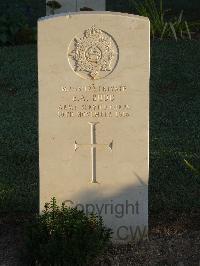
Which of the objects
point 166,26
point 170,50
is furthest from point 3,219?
point 166,26

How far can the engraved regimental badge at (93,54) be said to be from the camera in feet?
Result: 14.3

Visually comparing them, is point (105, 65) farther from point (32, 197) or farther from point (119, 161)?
point (32, 197)

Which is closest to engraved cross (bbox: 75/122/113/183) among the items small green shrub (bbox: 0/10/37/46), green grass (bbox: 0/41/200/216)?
green grass (bbox: 0/41/200/216)

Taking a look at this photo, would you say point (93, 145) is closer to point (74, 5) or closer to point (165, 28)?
point (165, 28)

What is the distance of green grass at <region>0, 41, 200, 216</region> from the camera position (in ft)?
17.6

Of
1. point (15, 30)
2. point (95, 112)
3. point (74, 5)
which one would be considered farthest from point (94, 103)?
point (74, 5)

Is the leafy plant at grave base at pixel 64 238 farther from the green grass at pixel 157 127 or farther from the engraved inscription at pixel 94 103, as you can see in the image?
→ the green grass at pixel 157 127

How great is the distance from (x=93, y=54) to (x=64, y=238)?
3.66 feet

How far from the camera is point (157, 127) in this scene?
23.5 ft

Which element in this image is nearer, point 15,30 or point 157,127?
point 157,127

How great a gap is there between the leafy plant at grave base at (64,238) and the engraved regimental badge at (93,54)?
2.74ft

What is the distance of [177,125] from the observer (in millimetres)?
7160

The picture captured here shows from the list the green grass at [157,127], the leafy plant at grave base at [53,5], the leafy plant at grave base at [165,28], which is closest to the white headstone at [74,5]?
the leafy plant at grave base at [53,5]

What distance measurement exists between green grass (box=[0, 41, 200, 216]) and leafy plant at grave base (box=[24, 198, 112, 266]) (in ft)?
2.38
